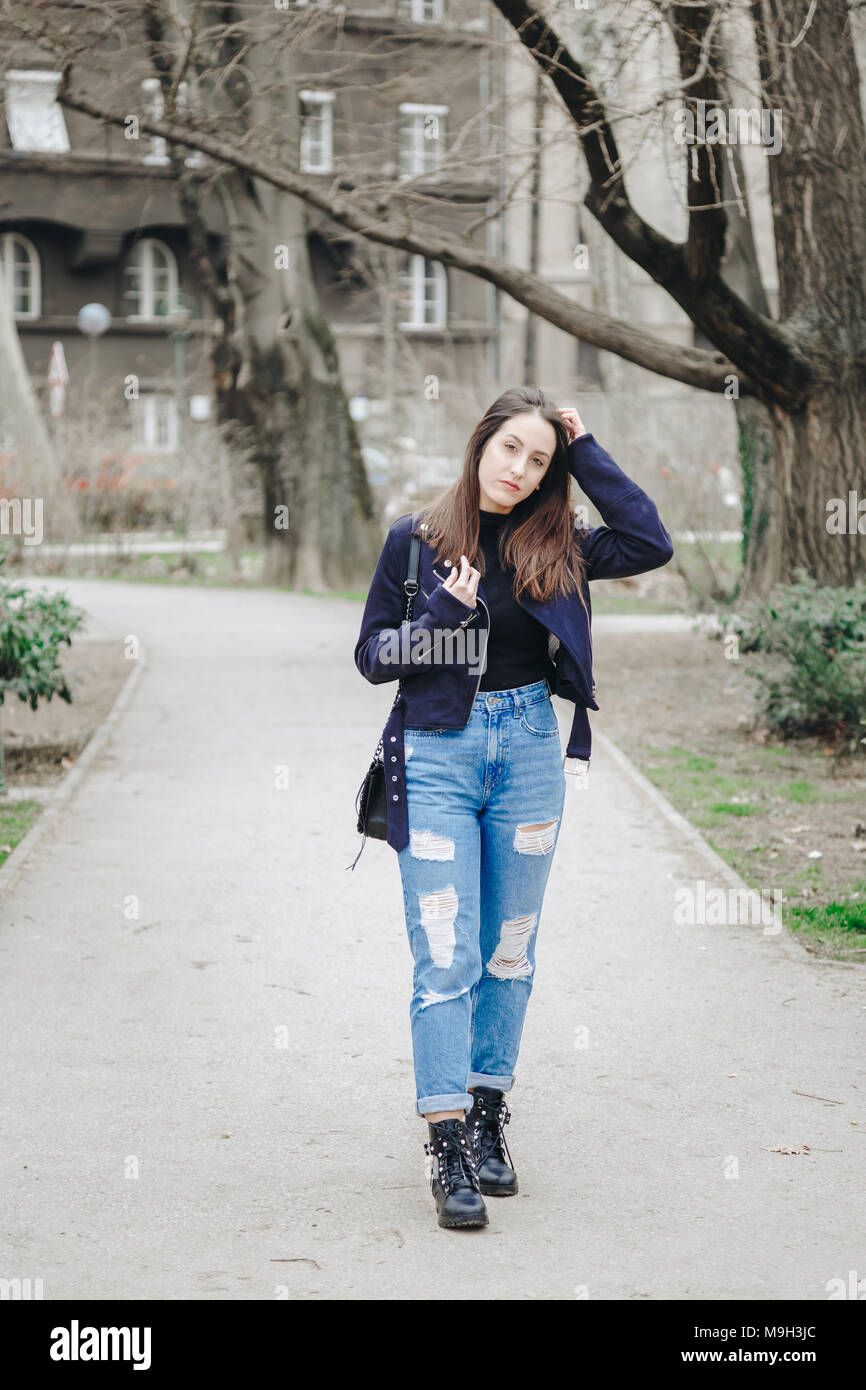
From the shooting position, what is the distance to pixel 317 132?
3094cm

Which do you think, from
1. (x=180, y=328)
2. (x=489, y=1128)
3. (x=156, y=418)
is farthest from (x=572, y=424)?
(x=156, y=418)

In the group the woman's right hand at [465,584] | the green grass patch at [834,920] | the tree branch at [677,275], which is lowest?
the green grass patch at [834,920]

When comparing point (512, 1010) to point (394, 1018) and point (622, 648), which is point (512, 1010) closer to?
point (394, 1018)

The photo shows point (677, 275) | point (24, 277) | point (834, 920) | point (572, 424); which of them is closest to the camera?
point (572, 424)

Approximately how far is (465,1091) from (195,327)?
36.2 meters

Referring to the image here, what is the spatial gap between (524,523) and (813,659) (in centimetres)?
669

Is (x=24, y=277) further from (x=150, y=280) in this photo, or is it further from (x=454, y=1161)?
(x=454, y=1161)

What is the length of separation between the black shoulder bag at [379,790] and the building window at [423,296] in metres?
39.4

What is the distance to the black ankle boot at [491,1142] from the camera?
4.39m

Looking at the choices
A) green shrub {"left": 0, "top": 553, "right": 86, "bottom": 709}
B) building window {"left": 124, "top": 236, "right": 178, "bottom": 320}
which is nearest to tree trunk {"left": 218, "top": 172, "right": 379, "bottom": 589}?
green shrub {"left": 0, "top": 553, "right": 86, "bottom": 709}

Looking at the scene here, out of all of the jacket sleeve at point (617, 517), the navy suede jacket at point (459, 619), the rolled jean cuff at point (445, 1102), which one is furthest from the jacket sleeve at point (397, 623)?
the rolled jean cuff at point (445, 1102)

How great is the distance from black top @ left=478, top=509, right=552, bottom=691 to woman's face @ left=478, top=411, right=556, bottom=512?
0.13 meters

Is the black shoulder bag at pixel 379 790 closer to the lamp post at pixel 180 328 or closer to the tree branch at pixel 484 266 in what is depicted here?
the tree branch at pixel 484 266

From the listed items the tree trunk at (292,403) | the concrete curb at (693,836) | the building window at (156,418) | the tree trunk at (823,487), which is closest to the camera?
the concrete curb at (693,836)
